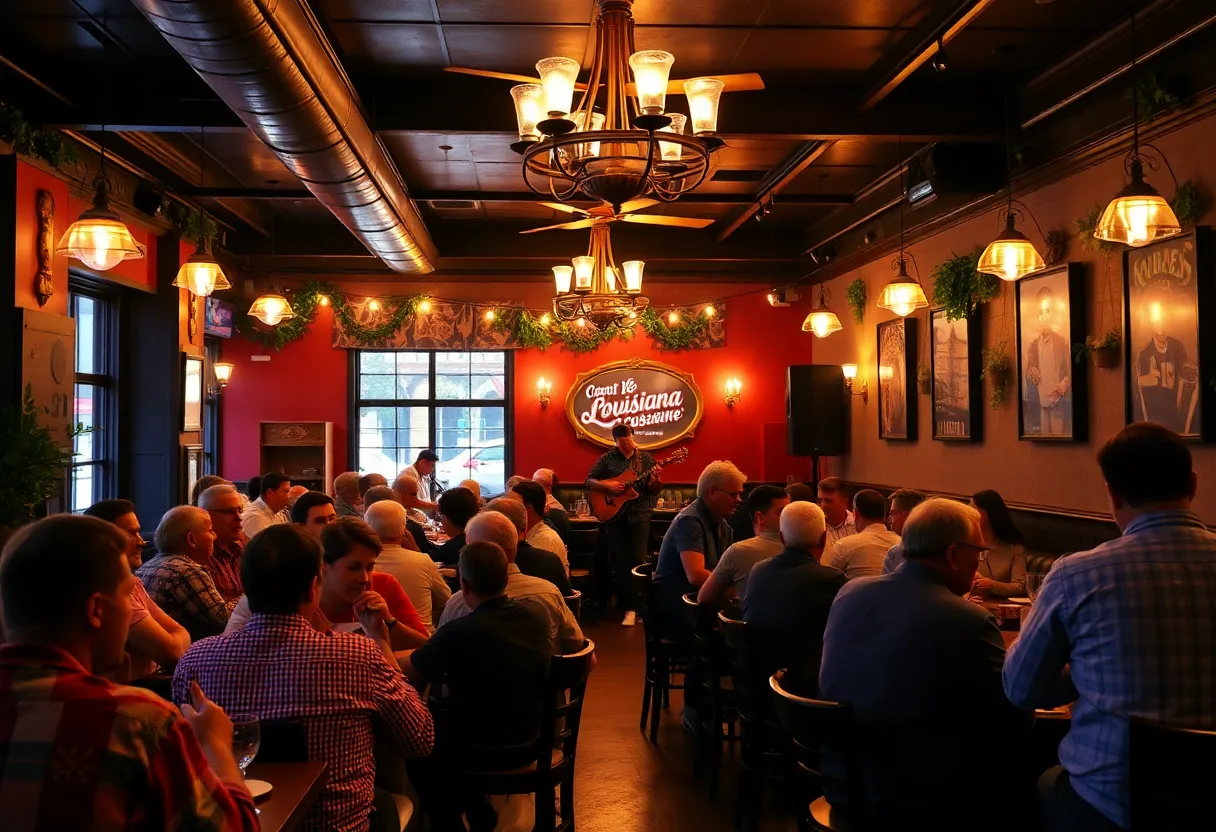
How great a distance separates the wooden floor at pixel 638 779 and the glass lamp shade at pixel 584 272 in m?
2.87

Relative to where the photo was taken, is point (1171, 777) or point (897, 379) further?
point (897, 379)

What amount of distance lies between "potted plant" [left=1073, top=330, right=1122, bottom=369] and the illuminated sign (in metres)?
6.74

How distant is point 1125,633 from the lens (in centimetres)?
239

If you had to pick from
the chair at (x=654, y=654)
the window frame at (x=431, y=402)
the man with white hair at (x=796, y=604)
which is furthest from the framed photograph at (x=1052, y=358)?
the window frame at (x=431, y=402)

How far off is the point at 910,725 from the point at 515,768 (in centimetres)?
Answer: 150

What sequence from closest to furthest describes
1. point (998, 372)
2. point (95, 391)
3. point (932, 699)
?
point (932, 699) < point (998, 372) < point (95, 391)

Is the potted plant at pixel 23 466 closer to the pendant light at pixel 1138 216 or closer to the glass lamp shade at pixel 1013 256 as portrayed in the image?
the glass lamp shade at pixel 1013 256

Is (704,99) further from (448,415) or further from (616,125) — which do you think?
(448,415)

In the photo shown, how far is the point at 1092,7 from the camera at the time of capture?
578 cm

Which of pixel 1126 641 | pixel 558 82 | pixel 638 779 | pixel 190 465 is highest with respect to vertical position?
pixel 558 82

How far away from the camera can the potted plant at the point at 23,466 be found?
18.4ft

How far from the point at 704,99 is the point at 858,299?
7107 millimetres

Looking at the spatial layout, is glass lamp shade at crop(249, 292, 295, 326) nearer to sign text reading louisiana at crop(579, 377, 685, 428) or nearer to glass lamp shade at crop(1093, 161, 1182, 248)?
sign text reading louisiana at crop(579, 377, 685, 428)

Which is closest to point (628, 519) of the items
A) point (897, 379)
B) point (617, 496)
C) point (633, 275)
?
point (617, 496)
